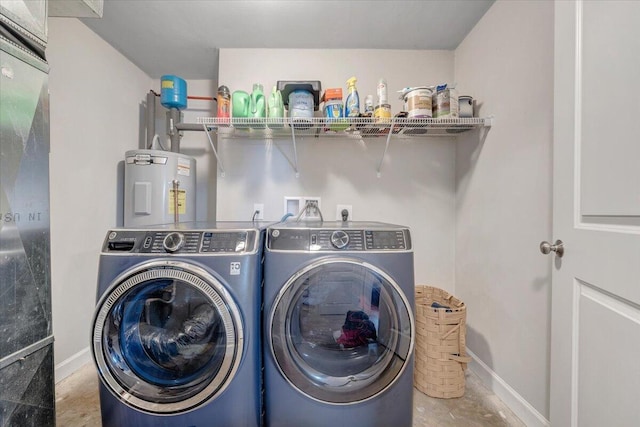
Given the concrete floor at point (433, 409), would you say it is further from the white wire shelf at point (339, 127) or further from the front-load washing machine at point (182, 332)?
the white wire shelf at point (339, 127)

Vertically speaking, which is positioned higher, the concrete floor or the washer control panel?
the washer control panel

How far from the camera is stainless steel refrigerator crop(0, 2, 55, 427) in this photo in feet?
2.48

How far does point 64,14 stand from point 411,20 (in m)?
1.82

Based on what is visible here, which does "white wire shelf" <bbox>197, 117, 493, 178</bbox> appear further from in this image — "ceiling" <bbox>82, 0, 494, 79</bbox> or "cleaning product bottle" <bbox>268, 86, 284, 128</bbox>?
"ceiling" <bbox>82, 0, 494, 79</bbox>

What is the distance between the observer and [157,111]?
230 cm

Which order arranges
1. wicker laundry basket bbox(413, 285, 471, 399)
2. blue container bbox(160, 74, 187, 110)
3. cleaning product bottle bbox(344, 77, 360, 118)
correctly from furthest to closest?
blue container bbox(160, 74, 187, 110) → cleaning product bottle bbox(344, 77, 360, 118) → wicker laundry basket bbox(413, 285, 471, 399)

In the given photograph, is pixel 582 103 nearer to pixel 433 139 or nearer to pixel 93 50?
pixel 433 139

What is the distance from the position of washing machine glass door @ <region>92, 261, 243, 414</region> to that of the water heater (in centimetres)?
87

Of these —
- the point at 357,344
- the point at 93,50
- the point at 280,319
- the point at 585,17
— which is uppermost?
the point at 93,50

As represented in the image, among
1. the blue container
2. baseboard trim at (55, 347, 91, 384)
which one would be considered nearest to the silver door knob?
the blue container

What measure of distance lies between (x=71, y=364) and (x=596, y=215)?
2.77 meters

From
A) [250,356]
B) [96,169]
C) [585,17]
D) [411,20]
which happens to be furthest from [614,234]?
[96,169]

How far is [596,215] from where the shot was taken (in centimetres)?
83

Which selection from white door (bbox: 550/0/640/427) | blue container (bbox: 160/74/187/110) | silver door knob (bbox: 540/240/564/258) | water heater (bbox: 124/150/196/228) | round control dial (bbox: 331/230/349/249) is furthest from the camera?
blue container (bbox: 160/74/187/110)
